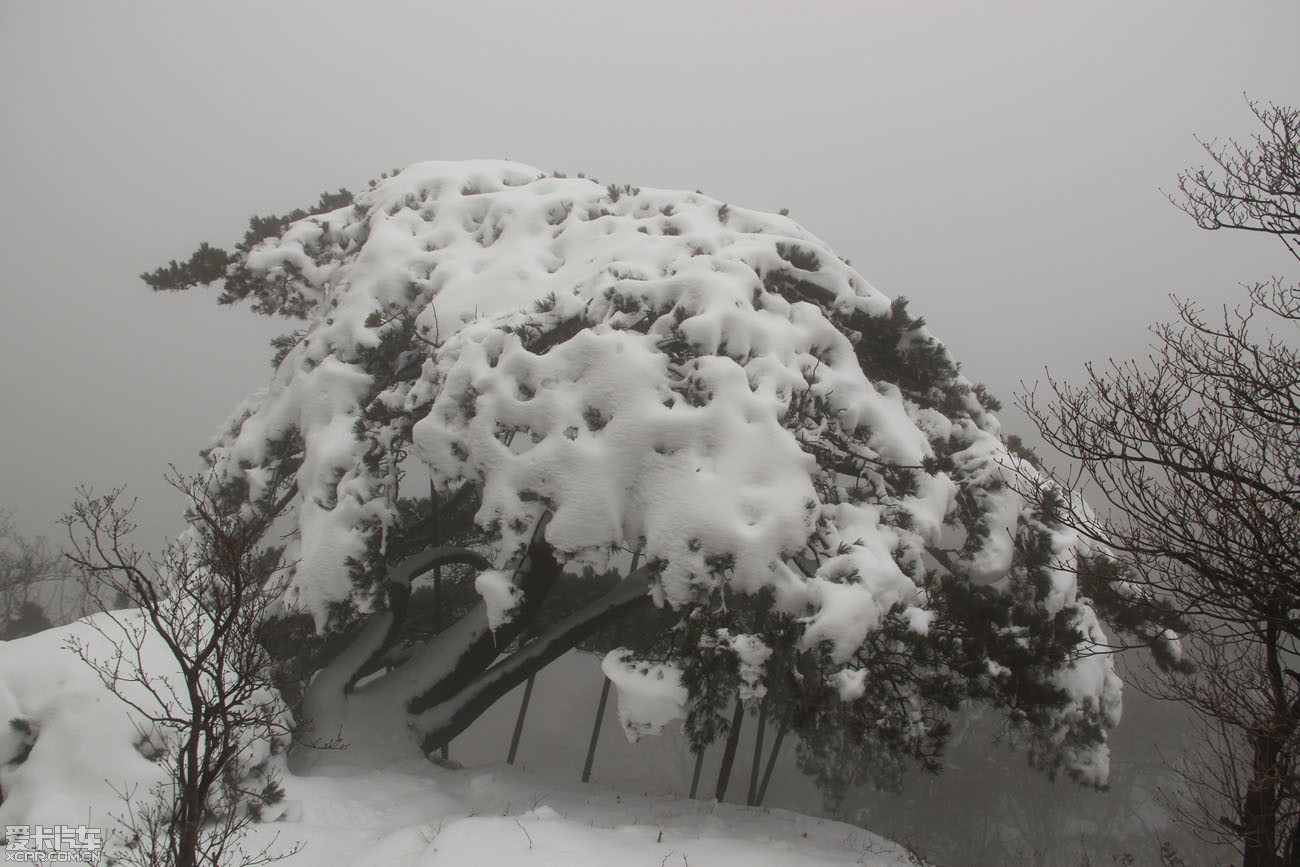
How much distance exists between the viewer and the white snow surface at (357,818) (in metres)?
4.68

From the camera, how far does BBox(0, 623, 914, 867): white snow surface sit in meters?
4.68

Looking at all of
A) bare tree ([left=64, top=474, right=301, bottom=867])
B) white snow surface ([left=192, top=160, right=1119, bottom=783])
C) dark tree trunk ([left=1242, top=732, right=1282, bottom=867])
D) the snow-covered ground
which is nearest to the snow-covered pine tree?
white snow surface ([left=192, top=160, right=1119, bottom=783])

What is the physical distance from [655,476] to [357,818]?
12.6 feet

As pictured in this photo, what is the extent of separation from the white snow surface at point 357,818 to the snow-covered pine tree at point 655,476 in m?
0.90

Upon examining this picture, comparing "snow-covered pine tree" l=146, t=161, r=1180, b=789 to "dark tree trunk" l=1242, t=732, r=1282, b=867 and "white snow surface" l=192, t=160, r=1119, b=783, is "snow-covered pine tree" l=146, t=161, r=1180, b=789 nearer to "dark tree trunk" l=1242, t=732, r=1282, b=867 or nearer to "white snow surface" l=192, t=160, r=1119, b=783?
"white snow surface" l=192, t=160, r=1119, b=783

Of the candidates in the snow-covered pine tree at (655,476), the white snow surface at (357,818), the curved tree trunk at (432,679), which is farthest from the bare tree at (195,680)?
the curved tree trunk at (432,679)

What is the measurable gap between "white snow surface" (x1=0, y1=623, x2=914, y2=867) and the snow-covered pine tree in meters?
0.90

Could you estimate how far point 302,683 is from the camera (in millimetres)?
8000

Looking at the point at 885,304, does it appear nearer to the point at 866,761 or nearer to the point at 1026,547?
the point at 1026,547

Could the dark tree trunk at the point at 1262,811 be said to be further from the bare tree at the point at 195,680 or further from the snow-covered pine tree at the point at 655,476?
the bare tree at the point at 195,680

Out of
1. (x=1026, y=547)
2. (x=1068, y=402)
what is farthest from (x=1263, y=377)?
(x=1026, y=547)

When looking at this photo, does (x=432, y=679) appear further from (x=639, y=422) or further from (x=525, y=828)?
(x=639, y=422)

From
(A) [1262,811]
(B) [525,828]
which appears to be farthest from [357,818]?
(A) [1262,811]

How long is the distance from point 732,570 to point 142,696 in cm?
472
